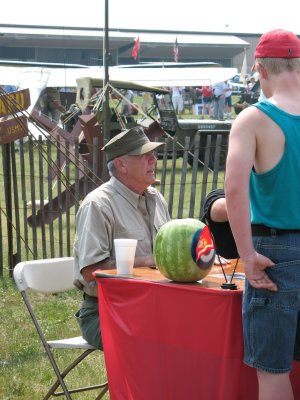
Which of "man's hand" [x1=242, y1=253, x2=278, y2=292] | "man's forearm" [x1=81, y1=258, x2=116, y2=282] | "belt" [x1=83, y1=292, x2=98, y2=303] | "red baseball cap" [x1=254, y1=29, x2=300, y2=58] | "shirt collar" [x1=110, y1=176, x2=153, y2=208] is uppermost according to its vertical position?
"red baseball cap" [x1=254, y1=29, x2=300, y2=58]

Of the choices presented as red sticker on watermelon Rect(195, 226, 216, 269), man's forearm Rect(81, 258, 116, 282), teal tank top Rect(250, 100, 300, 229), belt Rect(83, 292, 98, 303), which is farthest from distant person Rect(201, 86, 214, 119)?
teal tank top Rect(250, 100, 300, 229)

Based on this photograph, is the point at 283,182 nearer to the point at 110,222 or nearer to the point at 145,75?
the point at 110,222

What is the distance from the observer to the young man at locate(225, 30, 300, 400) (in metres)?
2.64

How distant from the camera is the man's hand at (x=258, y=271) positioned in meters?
2.66

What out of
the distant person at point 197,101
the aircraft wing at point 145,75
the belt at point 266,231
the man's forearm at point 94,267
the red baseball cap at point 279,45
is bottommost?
the distant person at point 197,101

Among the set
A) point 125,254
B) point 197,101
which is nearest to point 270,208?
point 125,254

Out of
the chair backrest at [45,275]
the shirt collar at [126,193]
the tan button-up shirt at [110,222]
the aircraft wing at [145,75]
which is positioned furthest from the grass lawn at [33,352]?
the aircraft wing at [145,75]

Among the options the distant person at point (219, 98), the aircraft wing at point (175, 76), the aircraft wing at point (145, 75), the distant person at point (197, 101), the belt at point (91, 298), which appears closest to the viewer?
the belt at point (91, 298)

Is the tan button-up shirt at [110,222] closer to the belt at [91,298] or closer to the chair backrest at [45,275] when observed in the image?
the belt at [91,298]

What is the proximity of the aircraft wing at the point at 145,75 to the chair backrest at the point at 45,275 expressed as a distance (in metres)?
20.1

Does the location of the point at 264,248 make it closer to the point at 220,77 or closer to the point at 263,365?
the point at 263,365

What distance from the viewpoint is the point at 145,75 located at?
84.0 ft

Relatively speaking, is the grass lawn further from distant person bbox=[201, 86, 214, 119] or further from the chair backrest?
distant person bbox=[201, 86, 214, 119]

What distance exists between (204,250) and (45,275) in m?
1.28
